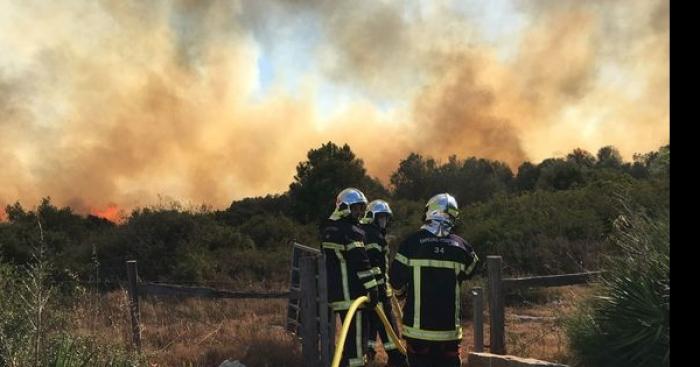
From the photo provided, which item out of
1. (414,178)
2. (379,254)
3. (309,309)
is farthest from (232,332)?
(414,178)

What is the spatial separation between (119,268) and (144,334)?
10721 millimetres

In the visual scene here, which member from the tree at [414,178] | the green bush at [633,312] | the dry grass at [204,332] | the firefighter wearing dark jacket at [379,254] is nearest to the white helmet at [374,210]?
the firefighter wearing dark jacket at [379,254]

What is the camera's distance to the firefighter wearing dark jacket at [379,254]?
24.8ft

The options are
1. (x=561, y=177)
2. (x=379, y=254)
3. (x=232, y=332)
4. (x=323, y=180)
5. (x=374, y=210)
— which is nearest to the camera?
(x=379, y=254)

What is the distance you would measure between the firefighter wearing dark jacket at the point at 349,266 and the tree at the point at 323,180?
18.2 meters

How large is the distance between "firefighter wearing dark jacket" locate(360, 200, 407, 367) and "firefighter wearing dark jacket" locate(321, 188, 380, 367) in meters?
0.32

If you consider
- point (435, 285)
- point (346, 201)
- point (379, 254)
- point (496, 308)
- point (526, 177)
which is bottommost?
point (496, 308)

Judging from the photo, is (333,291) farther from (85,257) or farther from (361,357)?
(85,257)

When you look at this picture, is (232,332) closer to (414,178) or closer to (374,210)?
(374,210)

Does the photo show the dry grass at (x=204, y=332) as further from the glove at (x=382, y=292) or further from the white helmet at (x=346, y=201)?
the white helmet at (x=346, y=201)

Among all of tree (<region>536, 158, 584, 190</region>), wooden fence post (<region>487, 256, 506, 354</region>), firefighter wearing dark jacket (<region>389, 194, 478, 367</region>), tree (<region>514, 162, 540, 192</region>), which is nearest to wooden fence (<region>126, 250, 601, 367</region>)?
wooden fence post (<region>487, 256, 506, 354</region>)

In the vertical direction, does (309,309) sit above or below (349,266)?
below

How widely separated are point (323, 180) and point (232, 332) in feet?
57.4

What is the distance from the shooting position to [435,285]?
5.51m
